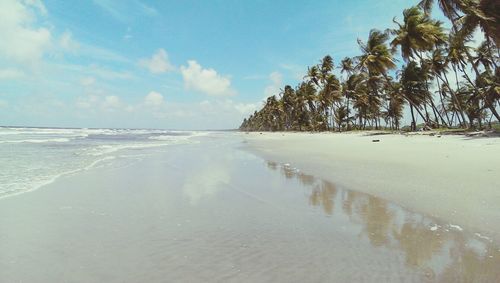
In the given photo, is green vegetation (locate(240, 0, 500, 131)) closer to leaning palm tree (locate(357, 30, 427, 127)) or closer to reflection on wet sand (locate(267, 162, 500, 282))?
leaning palm tree (locate(357, 30, 427, 127))

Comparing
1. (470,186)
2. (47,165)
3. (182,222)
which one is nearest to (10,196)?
(182,222)

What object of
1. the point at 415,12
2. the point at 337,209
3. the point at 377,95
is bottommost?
the point at 337,209

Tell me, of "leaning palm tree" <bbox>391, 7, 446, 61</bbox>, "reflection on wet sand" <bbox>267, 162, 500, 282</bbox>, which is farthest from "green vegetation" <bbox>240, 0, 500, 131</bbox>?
"reflection on wet sand" <bbox>267, 162, 500, 282</bbox>

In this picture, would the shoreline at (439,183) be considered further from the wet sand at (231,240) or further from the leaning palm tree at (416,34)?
the leaning palm tree at (416,34)

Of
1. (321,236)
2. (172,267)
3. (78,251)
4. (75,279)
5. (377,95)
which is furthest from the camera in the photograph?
(377,95)

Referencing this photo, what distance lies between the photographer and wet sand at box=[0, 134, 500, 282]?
3.61m

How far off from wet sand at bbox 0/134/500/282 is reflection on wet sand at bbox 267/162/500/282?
12 mm

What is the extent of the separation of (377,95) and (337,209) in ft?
144

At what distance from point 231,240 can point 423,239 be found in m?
2.41

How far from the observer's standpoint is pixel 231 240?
4.71m

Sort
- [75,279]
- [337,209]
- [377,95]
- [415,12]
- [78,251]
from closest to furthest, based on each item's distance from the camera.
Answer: [75,279], [78,251], [337,209], [415,12], [377,95]

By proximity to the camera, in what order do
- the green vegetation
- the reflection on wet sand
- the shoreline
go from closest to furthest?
the reflection on wet sand
the shoreline
the green vegetation

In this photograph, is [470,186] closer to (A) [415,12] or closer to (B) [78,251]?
(B) [78,251]

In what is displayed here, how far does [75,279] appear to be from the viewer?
11.5 ft
